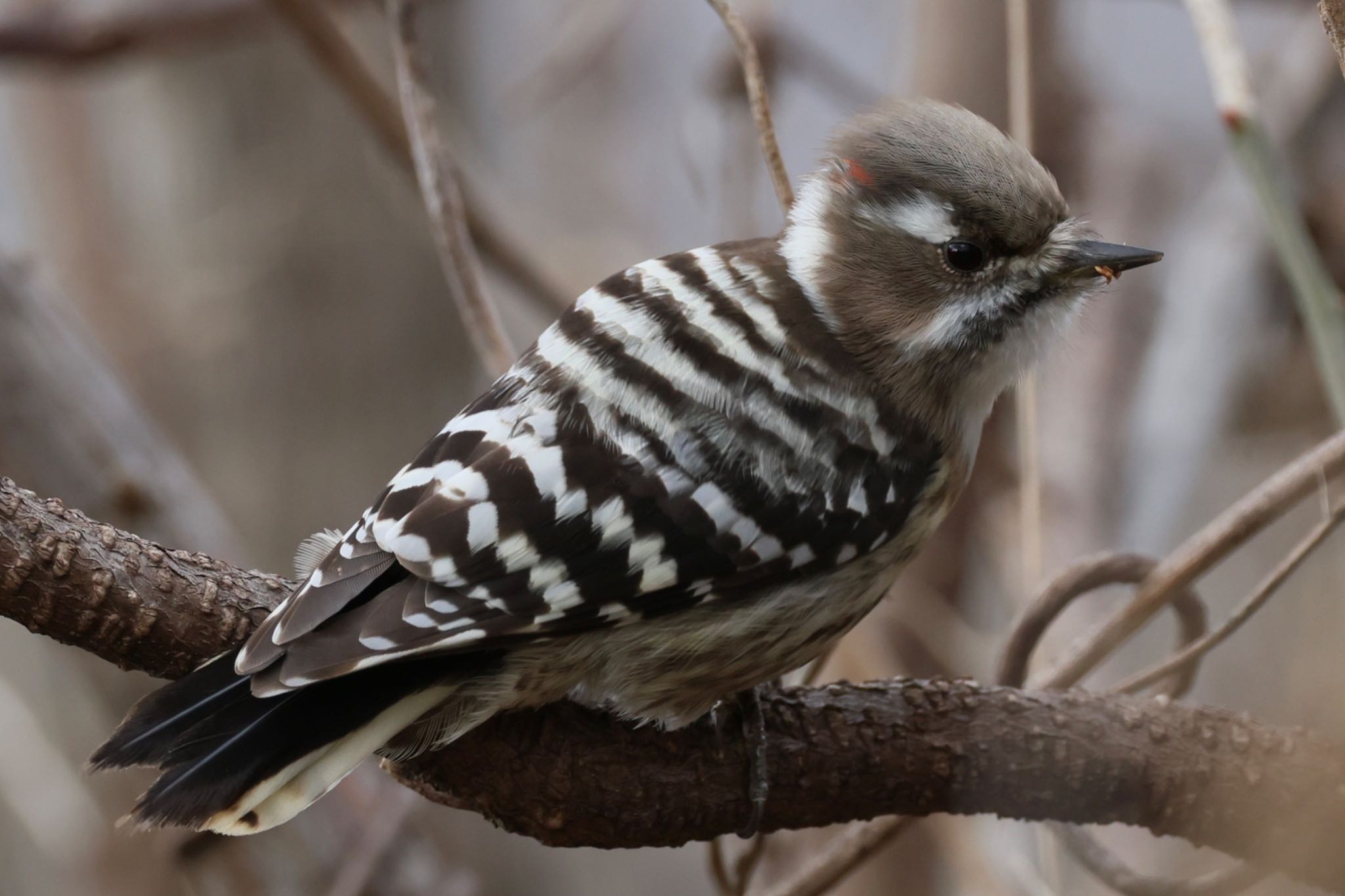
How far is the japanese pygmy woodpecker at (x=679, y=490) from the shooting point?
1.16 metres

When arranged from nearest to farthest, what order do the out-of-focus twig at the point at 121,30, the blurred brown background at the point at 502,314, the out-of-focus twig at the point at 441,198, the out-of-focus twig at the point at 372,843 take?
the out-of-focus twig at the point at 441,198, the out-of-focus twig at the point at 372,843, the blurred brown background at the point at 502,314, the out-of-focus twig at the point at 121,30

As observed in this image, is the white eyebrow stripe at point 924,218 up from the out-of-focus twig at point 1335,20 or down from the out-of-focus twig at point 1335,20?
up

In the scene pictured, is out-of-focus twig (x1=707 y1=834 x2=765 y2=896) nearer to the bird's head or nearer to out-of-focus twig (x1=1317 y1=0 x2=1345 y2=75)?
the bird's head

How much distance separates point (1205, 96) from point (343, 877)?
275cm

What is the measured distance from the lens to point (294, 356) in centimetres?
367

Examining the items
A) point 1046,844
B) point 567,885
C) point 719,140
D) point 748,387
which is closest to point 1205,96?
point 719,140

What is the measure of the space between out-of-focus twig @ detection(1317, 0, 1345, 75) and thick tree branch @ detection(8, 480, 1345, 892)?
61cm

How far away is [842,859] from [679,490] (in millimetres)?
601

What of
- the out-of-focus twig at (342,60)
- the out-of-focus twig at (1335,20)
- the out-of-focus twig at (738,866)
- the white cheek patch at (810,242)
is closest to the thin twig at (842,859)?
the out-of-focus twig at (738,866)

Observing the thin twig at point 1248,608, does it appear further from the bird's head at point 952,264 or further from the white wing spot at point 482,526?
the white wing spot at point 482,526

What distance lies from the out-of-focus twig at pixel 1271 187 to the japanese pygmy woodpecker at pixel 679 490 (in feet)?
0.51

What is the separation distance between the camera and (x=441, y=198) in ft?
5.91

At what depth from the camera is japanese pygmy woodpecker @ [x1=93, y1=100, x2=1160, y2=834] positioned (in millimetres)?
1162

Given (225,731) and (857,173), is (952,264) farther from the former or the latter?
(225,731)
